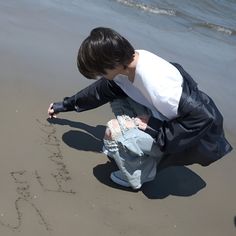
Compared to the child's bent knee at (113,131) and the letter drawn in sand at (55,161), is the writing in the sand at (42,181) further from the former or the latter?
the child's bent knee at (113,131)

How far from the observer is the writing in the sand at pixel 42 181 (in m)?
2.64

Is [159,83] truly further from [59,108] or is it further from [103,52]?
[59,108]

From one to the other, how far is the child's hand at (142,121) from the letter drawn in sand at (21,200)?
2.40 ft

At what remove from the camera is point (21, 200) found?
108 inches

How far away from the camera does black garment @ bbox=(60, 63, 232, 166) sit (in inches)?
116

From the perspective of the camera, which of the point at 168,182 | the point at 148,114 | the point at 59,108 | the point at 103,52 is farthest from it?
the point at 59,108

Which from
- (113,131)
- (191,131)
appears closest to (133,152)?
(113,131)

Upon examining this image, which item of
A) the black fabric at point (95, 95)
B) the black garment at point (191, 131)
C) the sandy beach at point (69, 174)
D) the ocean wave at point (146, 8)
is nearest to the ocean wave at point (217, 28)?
the ocean wave at point (146, 8)

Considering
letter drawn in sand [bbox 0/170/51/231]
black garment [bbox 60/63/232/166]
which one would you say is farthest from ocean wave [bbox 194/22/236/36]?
letter drawn in sand [bbox 0/170/51/231]

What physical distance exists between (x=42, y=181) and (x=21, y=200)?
24 centimetres

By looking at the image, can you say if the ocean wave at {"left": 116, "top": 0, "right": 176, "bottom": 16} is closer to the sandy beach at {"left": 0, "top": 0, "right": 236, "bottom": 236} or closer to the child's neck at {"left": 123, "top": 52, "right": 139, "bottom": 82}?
the sandy beach at {"left": 0, "top": 0, "right": 236, "bottom": 236}

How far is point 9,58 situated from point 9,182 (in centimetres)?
171

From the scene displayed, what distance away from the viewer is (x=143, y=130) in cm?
313

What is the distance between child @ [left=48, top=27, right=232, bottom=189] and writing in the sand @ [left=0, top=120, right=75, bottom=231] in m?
0.32
